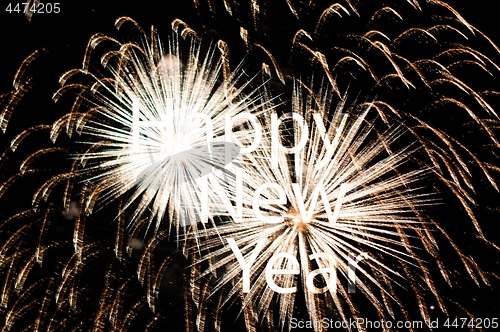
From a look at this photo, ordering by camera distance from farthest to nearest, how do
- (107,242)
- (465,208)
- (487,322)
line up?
(487,322) < (107,242) < (465,208)

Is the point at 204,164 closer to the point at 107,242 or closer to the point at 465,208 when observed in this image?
the point at 107,242

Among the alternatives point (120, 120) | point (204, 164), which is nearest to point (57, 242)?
point (120, 120)

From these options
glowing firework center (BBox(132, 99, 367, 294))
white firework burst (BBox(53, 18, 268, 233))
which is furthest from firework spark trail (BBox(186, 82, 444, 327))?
white firework burst (BBox(53, 18, 268, 233))

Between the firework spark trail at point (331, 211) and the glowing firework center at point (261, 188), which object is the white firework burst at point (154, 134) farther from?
the firework spark trail at point (331, 211)

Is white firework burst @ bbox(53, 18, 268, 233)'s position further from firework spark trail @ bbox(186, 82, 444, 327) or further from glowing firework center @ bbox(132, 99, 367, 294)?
firework spark trail @ bbox(186, 82, 444, 327)

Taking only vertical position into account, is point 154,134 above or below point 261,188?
above

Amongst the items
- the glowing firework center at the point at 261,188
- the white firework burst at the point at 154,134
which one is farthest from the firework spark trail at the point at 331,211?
the white firework burst at the point at 154,134

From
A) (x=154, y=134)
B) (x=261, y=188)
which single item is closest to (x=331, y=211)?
(x=261, y=188)

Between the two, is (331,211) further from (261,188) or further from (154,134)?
(154,134)
